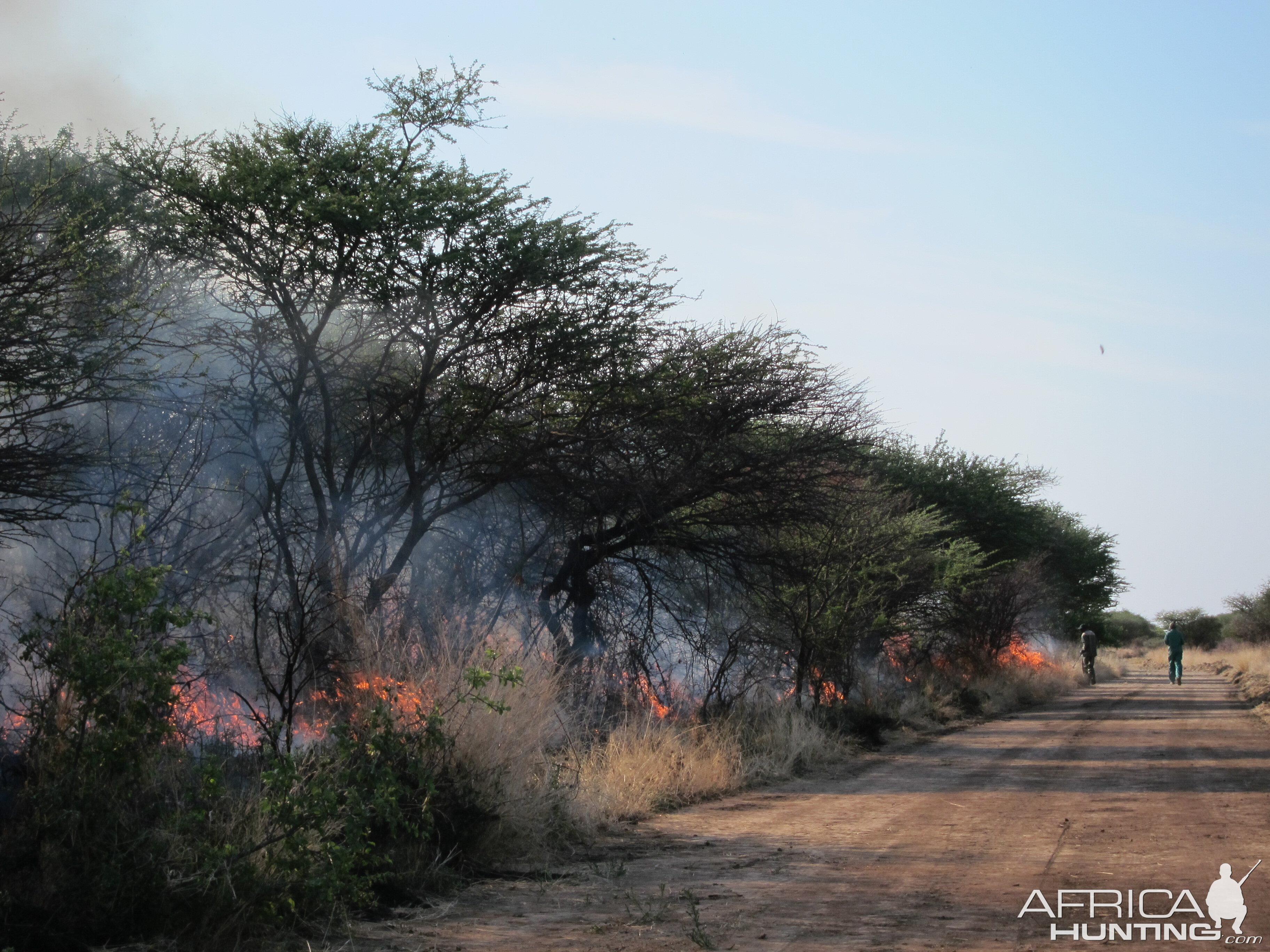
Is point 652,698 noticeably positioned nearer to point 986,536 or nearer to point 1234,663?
point 986,536

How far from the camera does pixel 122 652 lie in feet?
18.3

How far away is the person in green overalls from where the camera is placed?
37688 millimetres

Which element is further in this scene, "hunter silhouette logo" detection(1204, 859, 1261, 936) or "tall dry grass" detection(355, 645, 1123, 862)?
"tall dry grass" detection(355, 645, 1123, 862)

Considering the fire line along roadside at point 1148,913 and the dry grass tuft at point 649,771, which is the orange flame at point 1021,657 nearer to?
the dry grass tuft at point 649,771

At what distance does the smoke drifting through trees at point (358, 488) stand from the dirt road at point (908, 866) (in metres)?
1.25

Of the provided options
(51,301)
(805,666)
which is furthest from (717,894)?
(805,666)

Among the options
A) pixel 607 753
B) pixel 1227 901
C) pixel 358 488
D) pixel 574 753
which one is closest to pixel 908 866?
pixel 1227 901

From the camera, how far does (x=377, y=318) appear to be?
13.8m

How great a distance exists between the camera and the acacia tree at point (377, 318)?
42.9 ft

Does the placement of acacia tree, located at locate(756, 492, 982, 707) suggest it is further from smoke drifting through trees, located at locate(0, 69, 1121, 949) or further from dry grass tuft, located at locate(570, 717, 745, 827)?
dry grass tuft, located at locate(570, 717, 745, 827)

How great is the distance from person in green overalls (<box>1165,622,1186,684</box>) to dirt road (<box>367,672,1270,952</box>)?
25.2m

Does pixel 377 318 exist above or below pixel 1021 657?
above

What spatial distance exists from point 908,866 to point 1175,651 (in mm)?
34496

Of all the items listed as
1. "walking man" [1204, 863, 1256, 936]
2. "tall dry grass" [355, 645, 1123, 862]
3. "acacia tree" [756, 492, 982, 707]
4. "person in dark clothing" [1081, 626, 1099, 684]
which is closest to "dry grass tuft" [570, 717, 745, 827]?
"tall dry grass" [355, 645, 1123, 862]
